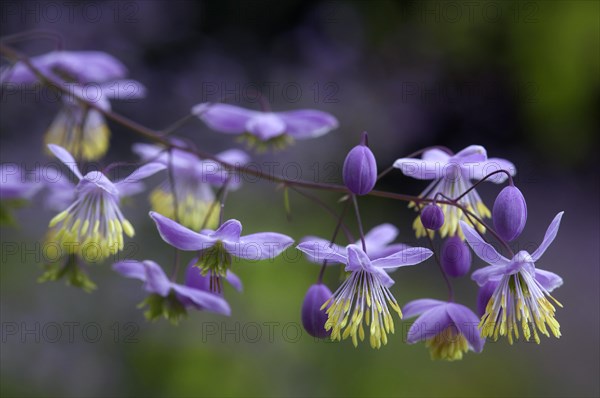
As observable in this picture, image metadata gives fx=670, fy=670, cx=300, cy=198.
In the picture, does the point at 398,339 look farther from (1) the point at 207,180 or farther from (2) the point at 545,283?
(2) the point at 545,283

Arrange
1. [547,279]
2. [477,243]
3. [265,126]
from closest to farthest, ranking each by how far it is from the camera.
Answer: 1. [477,243]
2. [547,279]
3. [265,126]

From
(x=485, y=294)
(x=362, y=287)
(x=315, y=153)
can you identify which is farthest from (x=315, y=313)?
(x=315, y=153)

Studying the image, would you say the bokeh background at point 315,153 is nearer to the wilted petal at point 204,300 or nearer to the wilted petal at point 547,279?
the wilted petal at point 204,300

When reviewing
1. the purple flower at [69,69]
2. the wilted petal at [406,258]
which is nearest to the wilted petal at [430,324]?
the wilted petal at [406,258]

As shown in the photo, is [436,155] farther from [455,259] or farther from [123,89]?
[123,89]

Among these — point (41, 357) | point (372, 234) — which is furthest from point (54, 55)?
point (41, 357)

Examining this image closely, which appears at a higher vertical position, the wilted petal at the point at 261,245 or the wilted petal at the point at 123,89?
the wilted petal at the point at 123,89
